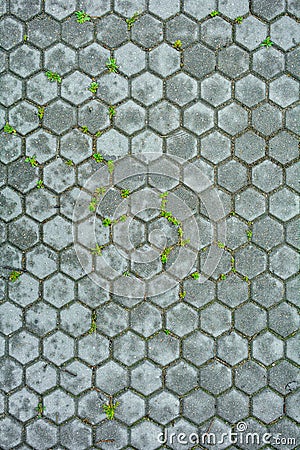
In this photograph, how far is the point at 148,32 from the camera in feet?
14.9

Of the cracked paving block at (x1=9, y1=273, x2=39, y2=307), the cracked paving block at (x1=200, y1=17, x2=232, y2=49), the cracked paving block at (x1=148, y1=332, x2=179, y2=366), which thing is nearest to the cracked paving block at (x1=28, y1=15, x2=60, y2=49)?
the cracked paving block at (x1=200, y1=17, x2=232, y2=49)

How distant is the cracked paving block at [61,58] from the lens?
454cm

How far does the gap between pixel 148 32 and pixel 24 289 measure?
2.03 m

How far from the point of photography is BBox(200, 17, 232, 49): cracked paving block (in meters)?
4.54

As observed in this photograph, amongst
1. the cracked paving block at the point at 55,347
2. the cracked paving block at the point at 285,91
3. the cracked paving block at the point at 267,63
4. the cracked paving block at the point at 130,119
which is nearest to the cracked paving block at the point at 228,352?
the cracked paving block at the point at 55,347

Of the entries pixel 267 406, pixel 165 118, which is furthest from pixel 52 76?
pixel 267 406

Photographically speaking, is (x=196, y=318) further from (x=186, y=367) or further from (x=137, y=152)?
(x=137, y=152)

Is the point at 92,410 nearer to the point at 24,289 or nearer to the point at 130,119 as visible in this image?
the point at 24,289

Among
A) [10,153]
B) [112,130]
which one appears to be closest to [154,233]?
[112,130]

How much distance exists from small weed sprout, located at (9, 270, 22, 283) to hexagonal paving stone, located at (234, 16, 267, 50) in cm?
229

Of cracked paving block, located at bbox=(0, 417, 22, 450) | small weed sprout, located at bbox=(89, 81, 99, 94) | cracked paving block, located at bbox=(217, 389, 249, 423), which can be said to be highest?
small weed sprout, located at bbox=(89, 81, 99, 94)

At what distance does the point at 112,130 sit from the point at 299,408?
239 centimetres

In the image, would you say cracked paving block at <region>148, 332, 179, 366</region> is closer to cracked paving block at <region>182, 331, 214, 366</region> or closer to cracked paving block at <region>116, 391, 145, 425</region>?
cracked paving block at <region>182, 331, 214, 366</region>

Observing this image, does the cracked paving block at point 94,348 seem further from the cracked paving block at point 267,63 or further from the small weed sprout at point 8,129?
the cracked paving block at point 267,63
